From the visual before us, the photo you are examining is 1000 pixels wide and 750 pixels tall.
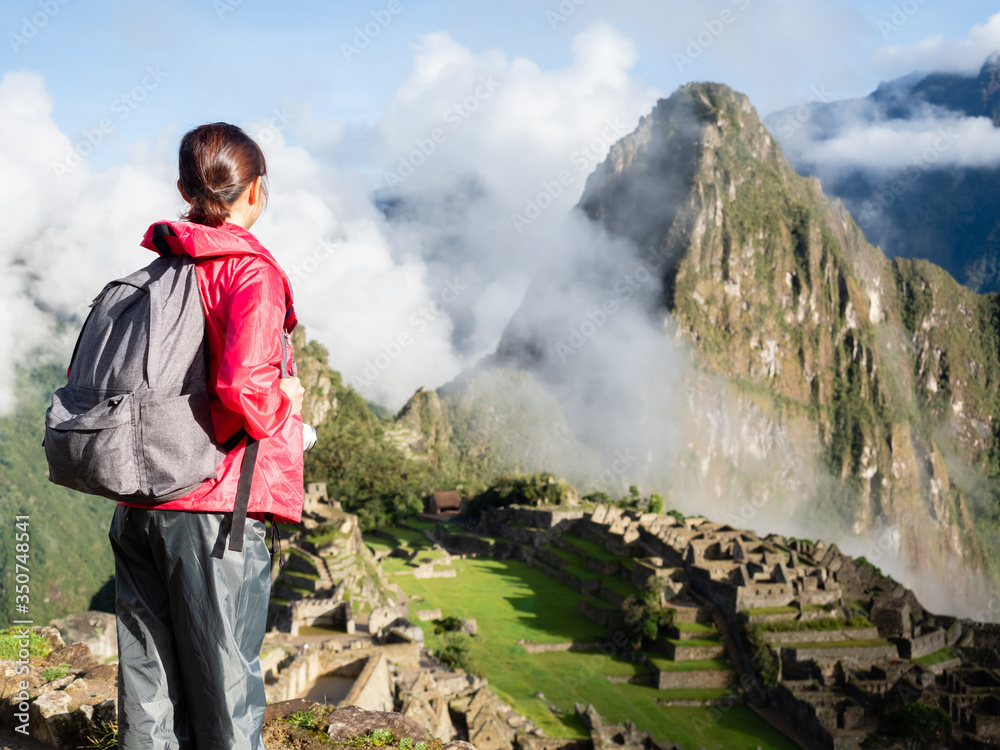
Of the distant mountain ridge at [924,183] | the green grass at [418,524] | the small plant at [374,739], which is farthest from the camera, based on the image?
the distant mountain ridge at [924,183]

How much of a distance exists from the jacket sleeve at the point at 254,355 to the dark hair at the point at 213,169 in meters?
0.31

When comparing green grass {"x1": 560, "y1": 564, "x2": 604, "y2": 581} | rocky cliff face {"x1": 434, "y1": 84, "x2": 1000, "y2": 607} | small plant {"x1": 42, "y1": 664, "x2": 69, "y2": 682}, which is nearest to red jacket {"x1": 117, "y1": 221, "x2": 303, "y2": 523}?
small plant {"x1": 42, "y1": 664, "x2": 69, "y2": 682}

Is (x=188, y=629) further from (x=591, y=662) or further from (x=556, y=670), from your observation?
(x=591, y=662)

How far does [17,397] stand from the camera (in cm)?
2278

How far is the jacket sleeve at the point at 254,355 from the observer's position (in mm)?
1854

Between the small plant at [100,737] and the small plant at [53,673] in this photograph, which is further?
the small plant at [53,673]

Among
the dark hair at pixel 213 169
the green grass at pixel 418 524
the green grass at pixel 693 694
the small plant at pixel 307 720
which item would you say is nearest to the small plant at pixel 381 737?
Result: the small plant at pixel 307 720

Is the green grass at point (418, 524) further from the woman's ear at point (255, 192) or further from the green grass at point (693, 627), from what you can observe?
the woman's ear at point (255, 192)

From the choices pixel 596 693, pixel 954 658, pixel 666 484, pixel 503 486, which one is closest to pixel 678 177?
pixel 666 484

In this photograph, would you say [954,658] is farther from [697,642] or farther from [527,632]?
[527,632]

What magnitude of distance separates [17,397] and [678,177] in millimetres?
101669

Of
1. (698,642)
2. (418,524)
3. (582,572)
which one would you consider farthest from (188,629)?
(418,524)

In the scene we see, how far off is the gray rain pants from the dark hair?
A: 0.93m

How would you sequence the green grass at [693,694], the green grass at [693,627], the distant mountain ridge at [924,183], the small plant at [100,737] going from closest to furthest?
1. the small plant at [100,737]
2. the green grass at [693,694]
3. the green grass at [693,627]
4. the distant mountain ridge at [924,183]
